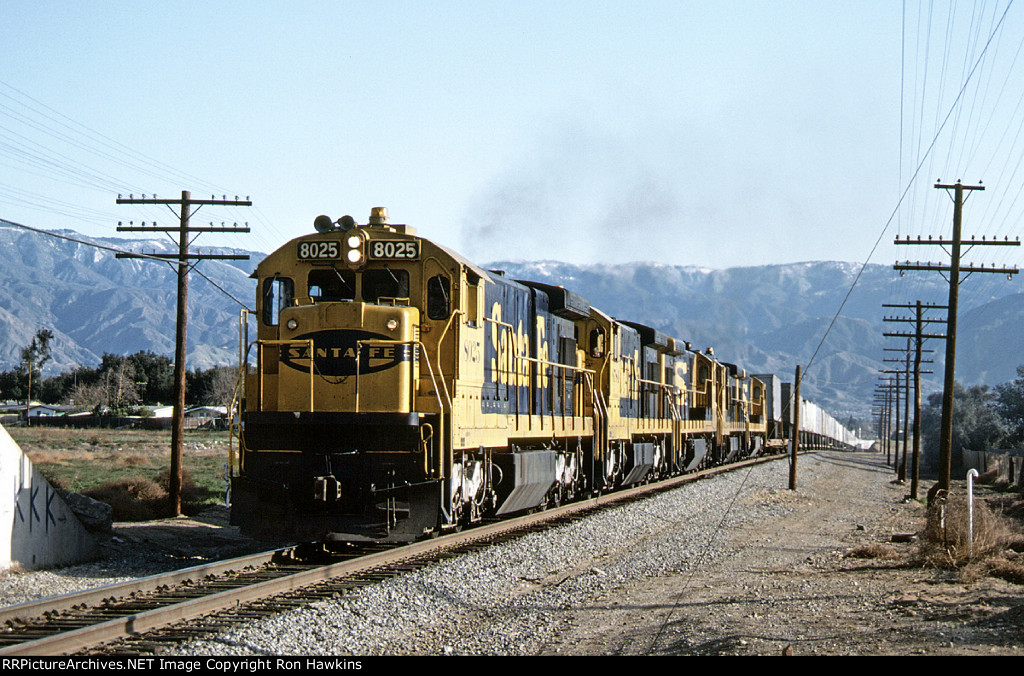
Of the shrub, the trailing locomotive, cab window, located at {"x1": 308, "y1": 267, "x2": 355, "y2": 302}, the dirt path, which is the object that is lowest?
the shrub

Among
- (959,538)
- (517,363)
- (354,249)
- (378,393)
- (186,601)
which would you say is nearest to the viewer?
(186,601)

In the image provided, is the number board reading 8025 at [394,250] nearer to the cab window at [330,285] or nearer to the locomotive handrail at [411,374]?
the cab window at [330,285]

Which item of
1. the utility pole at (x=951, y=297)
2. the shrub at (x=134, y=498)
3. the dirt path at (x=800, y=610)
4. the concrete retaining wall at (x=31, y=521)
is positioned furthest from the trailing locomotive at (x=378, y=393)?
the utility pole at (x=951, y=297)

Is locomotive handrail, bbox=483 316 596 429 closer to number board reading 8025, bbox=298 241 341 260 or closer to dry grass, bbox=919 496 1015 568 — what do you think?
number board reading 8025, bbox=298 241 341 260

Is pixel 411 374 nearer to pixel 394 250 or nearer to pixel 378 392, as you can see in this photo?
pixel 378 392

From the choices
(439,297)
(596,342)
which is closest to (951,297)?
(596,342)

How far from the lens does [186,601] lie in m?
8.42

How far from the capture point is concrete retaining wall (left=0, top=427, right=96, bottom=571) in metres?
10.9

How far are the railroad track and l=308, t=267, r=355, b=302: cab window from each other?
315cm

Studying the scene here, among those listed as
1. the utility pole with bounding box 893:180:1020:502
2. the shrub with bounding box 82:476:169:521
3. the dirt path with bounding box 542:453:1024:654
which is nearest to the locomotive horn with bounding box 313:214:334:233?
the dirt path with bounding box 542:453:1024:654

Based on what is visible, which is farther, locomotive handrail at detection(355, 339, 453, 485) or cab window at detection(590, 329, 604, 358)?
cab window at detection(590, 329, 604, 358)

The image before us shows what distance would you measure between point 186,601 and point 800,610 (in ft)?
17.7

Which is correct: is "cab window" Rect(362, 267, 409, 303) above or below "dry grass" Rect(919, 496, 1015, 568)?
above
